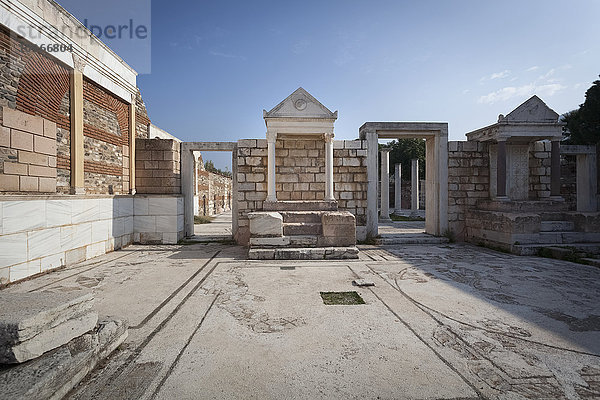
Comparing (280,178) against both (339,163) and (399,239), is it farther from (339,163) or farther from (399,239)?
(399,239)

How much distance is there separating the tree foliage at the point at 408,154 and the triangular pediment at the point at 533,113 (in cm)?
2469

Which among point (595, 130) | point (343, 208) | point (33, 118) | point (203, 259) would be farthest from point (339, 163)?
point (595, 130)

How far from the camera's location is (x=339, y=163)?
8828mm

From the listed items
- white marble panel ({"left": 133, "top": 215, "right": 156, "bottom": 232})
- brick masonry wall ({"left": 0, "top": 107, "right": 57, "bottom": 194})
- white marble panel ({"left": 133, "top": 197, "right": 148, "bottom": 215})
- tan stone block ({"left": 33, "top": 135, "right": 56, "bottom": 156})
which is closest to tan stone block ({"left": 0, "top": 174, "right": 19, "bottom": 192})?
brick masonry wall ({"left": 0, "top": 107, "right": 57, "bottom": 194})

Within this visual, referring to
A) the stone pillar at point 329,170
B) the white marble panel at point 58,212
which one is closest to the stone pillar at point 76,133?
the white marble panel at point 58,212

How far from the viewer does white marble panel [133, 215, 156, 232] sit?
852 cm

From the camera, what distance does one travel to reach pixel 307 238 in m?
6.91

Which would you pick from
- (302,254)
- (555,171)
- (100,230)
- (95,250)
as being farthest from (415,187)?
(95,250)

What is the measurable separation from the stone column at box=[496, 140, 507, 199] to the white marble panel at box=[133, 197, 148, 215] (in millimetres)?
11167

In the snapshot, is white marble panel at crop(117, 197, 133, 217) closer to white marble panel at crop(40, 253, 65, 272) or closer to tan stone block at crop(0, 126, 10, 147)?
white marble panel at crop(40, 253, 65, 272)

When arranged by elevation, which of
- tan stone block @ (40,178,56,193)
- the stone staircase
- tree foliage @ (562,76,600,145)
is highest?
tree foliage @ (562,76,600,145)

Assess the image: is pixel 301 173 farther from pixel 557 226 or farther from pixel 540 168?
pixel 540 168

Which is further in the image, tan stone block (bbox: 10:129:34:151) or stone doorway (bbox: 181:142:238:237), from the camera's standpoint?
stone doorway (bbox: 181:142:238:237)

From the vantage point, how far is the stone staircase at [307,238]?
666 centimetres
